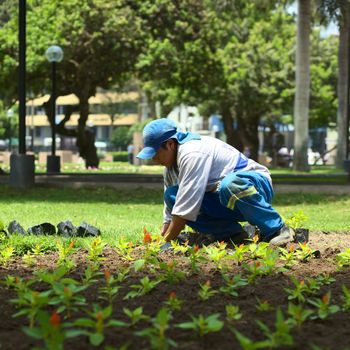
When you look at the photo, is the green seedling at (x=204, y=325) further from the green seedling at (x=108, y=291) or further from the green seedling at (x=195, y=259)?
the green seedling at (x=195, y=259)

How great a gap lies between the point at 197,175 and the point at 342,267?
1.20m

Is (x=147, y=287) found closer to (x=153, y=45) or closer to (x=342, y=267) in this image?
(x=342, y=267)

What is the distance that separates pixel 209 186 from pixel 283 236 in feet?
2.40

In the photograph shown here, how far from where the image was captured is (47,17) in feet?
92.2

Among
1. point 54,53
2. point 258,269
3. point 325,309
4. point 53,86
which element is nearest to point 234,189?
point 258,269

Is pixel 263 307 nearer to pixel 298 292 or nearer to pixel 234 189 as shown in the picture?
pixel 298 292

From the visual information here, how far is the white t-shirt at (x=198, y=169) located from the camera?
530cm

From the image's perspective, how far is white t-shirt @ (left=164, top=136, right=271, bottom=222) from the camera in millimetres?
5297

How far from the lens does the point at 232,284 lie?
4.06 m

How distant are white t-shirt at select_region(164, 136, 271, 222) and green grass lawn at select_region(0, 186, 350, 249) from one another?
4.17 ft

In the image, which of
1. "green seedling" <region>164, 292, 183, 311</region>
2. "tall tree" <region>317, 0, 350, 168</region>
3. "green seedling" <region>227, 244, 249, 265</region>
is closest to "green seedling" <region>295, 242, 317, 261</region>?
"green seedling" <region>227, 244, 249, 265</region>

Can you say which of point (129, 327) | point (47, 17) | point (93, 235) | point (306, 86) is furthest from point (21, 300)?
point (47, 17)

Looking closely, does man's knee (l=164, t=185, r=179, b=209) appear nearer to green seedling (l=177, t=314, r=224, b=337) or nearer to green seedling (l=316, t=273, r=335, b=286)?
green seedling (l=316, t=273, r=335, b=286)

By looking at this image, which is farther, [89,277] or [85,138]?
[85,138]
